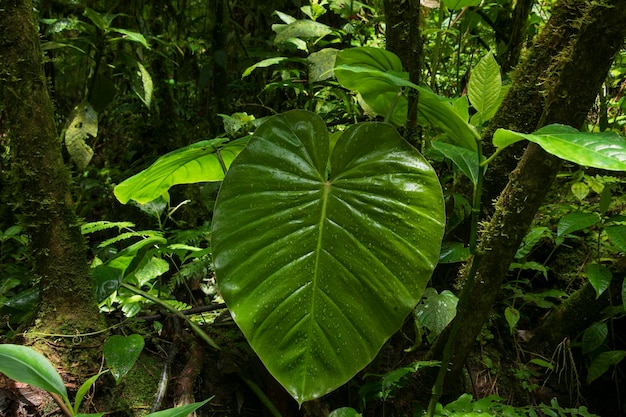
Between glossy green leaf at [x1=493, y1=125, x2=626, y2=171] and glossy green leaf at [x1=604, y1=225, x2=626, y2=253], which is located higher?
glossy green leaf at [x1=493, y1=125, x2=626, y2=171]

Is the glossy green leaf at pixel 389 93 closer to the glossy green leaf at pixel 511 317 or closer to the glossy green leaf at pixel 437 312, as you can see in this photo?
the glossy green leaf at pixel 437 312

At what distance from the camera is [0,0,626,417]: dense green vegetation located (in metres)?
0.80

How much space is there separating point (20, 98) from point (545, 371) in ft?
5.44

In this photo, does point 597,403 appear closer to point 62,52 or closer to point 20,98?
point 20,98

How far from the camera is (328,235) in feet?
2.77

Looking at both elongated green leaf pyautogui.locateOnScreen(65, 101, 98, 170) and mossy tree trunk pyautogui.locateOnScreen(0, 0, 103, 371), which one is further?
elongated green leaf pyautogui.locateOnScreen(65, 101, 98, 170)

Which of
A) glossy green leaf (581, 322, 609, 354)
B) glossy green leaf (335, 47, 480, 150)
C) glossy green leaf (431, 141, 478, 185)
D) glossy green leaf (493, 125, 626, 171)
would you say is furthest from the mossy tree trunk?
glossy green leaf (581, 322, 609, 354)

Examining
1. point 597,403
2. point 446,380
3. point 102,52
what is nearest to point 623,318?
point 597,403

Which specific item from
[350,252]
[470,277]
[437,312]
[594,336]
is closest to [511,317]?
[594,336]

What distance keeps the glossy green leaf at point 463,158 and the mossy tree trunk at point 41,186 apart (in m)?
0.83

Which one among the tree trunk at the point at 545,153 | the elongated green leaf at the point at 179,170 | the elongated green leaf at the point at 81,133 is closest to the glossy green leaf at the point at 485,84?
the tree trunk at the point at 545,153

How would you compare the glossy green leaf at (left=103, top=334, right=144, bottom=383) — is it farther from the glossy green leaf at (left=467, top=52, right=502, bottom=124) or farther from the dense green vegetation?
the glossy green leaf at (left=467, top=52, right=502, bottom=124)

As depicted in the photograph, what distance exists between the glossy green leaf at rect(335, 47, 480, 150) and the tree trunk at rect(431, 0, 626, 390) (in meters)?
0.18

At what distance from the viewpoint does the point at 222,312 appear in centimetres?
146
